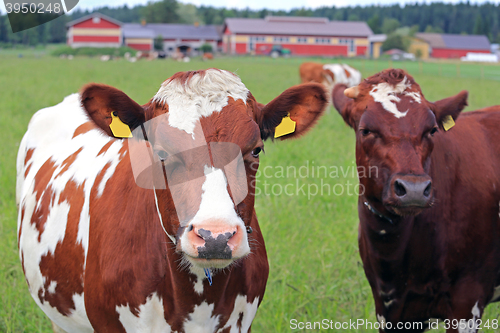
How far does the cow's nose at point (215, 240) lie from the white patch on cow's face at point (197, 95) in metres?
0.50

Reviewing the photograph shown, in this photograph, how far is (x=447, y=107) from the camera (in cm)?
355

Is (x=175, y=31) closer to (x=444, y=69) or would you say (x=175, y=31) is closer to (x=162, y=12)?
(x=162, y=12)

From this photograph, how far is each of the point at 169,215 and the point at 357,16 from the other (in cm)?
16165

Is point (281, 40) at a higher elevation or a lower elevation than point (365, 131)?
lower

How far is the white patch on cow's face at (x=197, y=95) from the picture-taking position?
2.24 m

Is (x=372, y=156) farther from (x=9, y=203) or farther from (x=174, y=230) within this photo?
(x=9, y=203)

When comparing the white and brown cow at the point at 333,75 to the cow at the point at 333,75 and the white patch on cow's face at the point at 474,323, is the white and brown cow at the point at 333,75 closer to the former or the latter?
the cow at the point at 333,75

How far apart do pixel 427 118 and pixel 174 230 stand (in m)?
2.08

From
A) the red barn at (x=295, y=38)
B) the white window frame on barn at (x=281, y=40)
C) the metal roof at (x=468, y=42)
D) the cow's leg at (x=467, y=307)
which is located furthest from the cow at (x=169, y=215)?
the metal roof at (x=468, y=42)

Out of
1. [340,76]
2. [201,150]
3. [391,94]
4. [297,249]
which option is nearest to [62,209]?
[201,150]

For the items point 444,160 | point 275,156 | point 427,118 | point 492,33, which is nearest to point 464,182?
point 444,160

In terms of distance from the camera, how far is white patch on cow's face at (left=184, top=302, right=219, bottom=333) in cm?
246

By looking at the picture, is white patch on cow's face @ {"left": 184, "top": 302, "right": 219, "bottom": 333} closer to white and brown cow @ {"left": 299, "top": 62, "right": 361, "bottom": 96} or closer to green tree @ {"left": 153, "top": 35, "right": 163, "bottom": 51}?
white and brown cow @ {"left": 299, "top": 62, "right": 361, "bottom": 96}

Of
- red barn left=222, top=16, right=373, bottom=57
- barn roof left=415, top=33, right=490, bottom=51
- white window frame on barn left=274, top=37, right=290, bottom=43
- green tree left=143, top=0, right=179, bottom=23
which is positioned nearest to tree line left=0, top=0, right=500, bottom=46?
green tree left=143, top=0, right=179, bottom=23
